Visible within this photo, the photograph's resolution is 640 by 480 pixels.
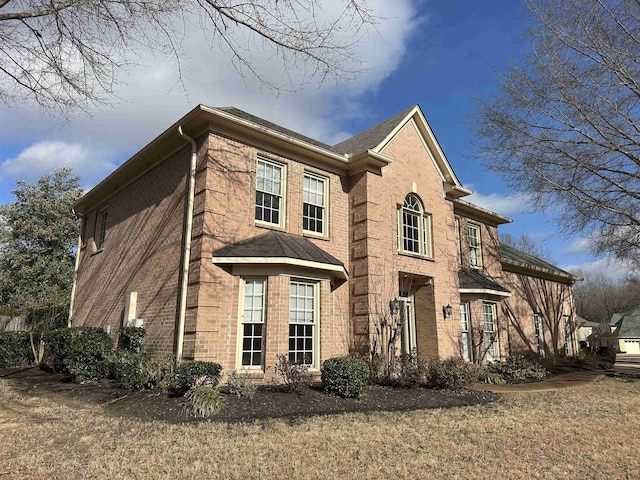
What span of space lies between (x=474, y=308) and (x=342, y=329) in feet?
22.6

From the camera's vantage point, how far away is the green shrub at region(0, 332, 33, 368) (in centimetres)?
1447

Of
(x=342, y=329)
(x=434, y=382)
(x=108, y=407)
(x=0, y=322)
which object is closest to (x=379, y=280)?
(x=342, y=329)

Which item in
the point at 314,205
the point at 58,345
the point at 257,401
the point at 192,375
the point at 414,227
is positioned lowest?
the point at 257,401

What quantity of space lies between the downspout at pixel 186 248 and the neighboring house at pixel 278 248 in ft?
0.12

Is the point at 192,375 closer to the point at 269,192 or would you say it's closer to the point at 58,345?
the point at 269,192

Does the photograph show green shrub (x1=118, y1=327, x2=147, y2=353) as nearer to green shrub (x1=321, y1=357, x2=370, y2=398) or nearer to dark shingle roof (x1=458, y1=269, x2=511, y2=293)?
green shrub (x1=321, y1=357, x2=370, y2=398)

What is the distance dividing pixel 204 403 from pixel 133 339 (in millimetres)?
4464

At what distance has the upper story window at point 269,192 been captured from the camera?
11.3 m

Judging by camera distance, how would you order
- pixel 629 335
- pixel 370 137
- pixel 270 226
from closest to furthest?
1. pixel 270 226
2. pixel 370 137
3. pixel 629 335

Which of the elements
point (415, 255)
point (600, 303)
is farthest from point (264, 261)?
point (600, 303)

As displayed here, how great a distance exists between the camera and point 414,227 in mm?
14102

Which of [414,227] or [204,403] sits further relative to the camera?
[414,227]

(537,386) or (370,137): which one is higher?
(370,137)

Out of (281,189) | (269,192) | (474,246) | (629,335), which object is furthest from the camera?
(629,335)
